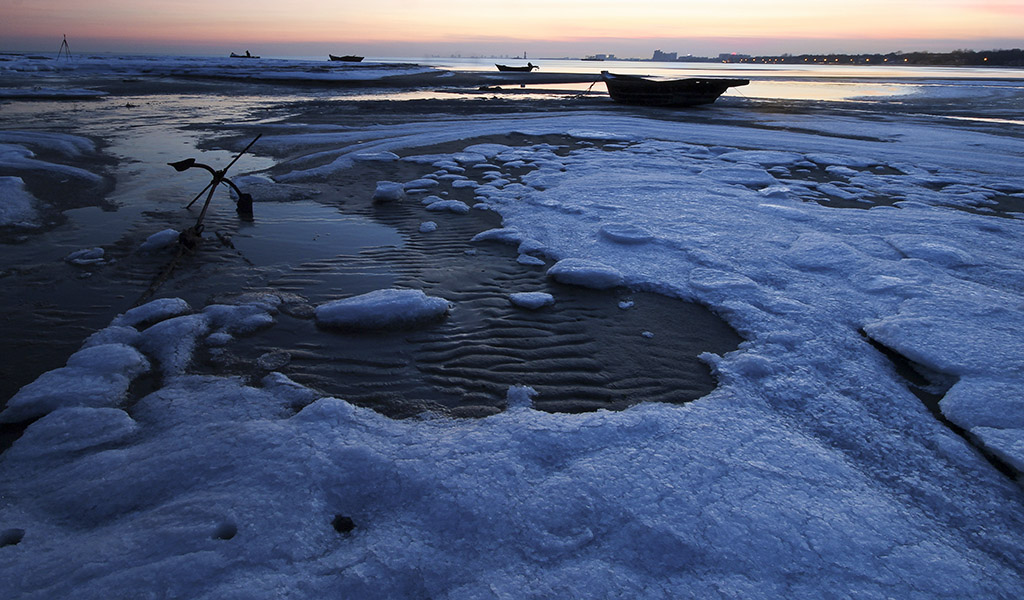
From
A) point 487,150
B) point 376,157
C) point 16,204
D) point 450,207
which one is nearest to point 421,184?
point 450,207

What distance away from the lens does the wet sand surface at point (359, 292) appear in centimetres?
271

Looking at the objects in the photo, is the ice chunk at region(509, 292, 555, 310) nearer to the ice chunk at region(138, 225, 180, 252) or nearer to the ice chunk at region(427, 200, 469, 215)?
the ice chunk at region(427, 200, 469, 215)

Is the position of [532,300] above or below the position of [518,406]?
above

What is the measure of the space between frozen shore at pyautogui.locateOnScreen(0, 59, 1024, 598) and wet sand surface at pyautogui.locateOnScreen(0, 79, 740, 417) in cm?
3

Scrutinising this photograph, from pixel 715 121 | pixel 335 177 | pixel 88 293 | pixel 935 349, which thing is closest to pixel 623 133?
pixel 715 121

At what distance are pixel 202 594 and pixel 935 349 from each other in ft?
11.7

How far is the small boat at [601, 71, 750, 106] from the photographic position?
1783cm

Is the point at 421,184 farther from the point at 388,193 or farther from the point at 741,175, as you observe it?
the point at 741,175

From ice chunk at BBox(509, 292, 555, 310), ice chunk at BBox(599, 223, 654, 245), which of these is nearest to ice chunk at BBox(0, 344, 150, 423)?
ice chunk at BBox(509, 292, 555, 310)

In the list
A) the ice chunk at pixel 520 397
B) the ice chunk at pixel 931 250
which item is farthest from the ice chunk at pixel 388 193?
the ice chunk at pixel 931 250

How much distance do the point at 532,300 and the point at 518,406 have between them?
1161 millimetres

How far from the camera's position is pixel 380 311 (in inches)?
129

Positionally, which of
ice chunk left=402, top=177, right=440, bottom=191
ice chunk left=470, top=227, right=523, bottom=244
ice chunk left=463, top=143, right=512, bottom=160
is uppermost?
ice chunk left=463, top=143, right=512, bottom=160

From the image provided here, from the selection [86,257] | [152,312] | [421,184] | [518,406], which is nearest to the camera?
Result: [518,406]
